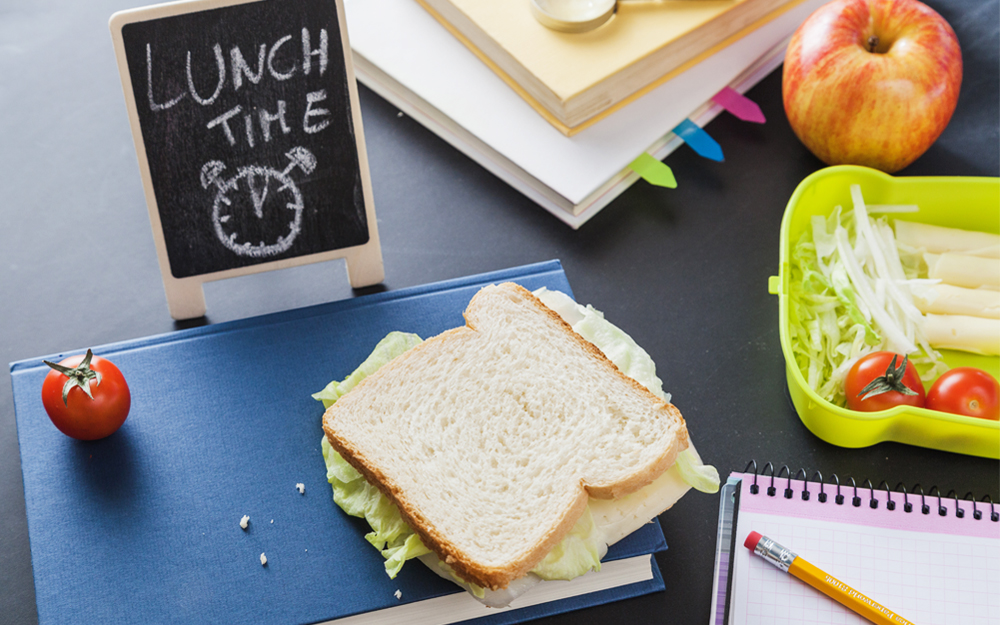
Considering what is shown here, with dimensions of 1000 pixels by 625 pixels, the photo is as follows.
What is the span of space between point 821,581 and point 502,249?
0.89 m

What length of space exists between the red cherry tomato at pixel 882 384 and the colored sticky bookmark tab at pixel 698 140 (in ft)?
1.97

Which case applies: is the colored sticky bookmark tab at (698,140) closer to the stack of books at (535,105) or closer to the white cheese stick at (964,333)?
the stack of books at (535,105)

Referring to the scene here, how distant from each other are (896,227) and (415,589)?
1221 mm

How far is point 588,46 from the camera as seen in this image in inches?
74.6

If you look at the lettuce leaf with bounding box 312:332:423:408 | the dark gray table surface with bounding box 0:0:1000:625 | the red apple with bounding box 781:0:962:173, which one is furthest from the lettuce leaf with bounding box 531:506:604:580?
the red apple with bounding box 781:0:962:173

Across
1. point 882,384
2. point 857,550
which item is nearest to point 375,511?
point 857,550

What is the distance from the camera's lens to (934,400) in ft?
4.88

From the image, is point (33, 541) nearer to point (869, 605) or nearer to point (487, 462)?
point (487, 462)

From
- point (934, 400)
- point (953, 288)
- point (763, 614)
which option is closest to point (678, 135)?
point (953, 288)

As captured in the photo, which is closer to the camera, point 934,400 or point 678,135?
point 934,400

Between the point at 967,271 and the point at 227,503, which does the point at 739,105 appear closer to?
the point at 967,271

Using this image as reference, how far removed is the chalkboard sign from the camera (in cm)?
141

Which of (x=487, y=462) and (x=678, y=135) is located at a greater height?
(x=678, y=135)

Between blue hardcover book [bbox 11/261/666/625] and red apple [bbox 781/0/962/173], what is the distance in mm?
894
